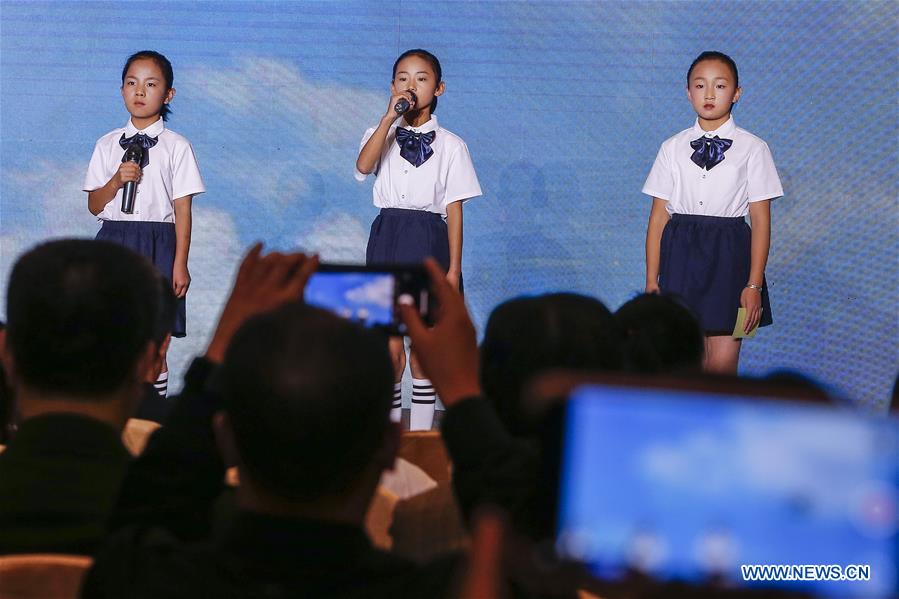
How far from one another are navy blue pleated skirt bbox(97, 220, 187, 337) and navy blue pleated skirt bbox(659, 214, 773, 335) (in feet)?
6.45

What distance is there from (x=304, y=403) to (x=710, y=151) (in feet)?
11.9

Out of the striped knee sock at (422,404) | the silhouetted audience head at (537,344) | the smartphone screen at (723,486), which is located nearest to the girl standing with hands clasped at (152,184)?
the striped knee sock at (422,404)

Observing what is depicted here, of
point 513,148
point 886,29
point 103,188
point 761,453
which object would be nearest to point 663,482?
point 761,453

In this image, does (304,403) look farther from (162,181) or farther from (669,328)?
(162,181)

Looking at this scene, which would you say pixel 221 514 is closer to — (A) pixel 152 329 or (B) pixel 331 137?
(A) pixel 152 329

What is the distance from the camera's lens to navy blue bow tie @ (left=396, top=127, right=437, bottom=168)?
4.51m

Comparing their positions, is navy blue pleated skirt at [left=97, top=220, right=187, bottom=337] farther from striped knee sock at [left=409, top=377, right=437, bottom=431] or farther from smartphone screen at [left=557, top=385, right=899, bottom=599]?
smartphone screen at [left=557, top=385, right=899, bottom=599]

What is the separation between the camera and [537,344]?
1.40 meters

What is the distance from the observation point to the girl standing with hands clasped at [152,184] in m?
4.50

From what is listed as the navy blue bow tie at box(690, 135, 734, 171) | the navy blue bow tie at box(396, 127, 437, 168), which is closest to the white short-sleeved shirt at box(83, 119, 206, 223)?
the navy blue bow tie at box(396, 127, 437, 168)

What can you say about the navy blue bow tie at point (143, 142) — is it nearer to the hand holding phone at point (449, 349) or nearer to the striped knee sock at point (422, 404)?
the striped knee sock at point (422, 404)

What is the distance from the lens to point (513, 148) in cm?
569

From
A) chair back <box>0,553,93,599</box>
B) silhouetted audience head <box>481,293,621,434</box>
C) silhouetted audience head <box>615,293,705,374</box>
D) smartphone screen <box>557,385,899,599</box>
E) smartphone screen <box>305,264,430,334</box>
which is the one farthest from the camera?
silhouetted audience head <box>615,293,705,374</box>

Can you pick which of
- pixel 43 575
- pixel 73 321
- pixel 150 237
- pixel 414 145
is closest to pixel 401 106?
pixel 414 145
